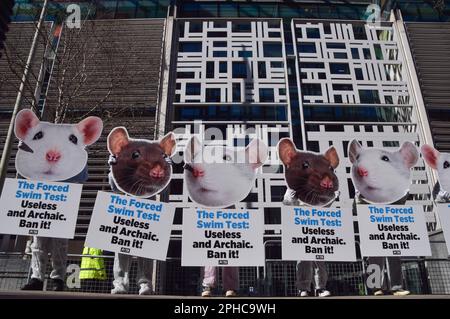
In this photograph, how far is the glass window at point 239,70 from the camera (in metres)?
10.8

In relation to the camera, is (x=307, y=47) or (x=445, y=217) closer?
(x=445, y=217)

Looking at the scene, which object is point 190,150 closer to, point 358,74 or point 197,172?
point 197,172

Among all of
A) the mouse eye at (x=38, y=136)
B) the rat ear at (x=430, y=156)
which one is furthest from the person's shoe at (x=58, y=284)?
the rat ear at (x=430, y=156)

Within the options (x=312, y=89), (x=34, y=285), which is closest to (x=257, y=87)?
(x=312, y=89)

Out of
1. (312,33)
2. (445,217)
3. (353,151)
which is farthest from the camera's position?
(312,33)

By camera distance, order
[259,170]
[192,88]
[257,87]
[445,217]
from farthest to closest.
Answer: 1. [192,88]
2. [257,87]
3. [259,170]
4. [445,217]

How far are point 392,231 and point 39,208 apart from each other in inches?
164

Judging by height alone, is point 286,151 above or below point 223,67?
below

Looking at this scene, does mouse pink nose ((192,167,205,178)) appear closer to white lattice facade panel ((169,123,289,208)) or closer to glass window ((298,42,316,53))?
white lattice facade panel ((169,123,289,208))

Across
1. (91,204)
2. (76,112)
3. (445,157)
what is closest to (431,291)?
(445,157)

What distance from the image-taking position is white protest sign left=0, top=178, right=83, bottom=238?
4.48 metres

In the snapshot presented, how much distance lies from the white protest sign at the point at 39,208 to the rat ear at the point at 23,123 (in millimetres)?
627

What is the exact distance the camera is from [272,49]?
37.9ft
